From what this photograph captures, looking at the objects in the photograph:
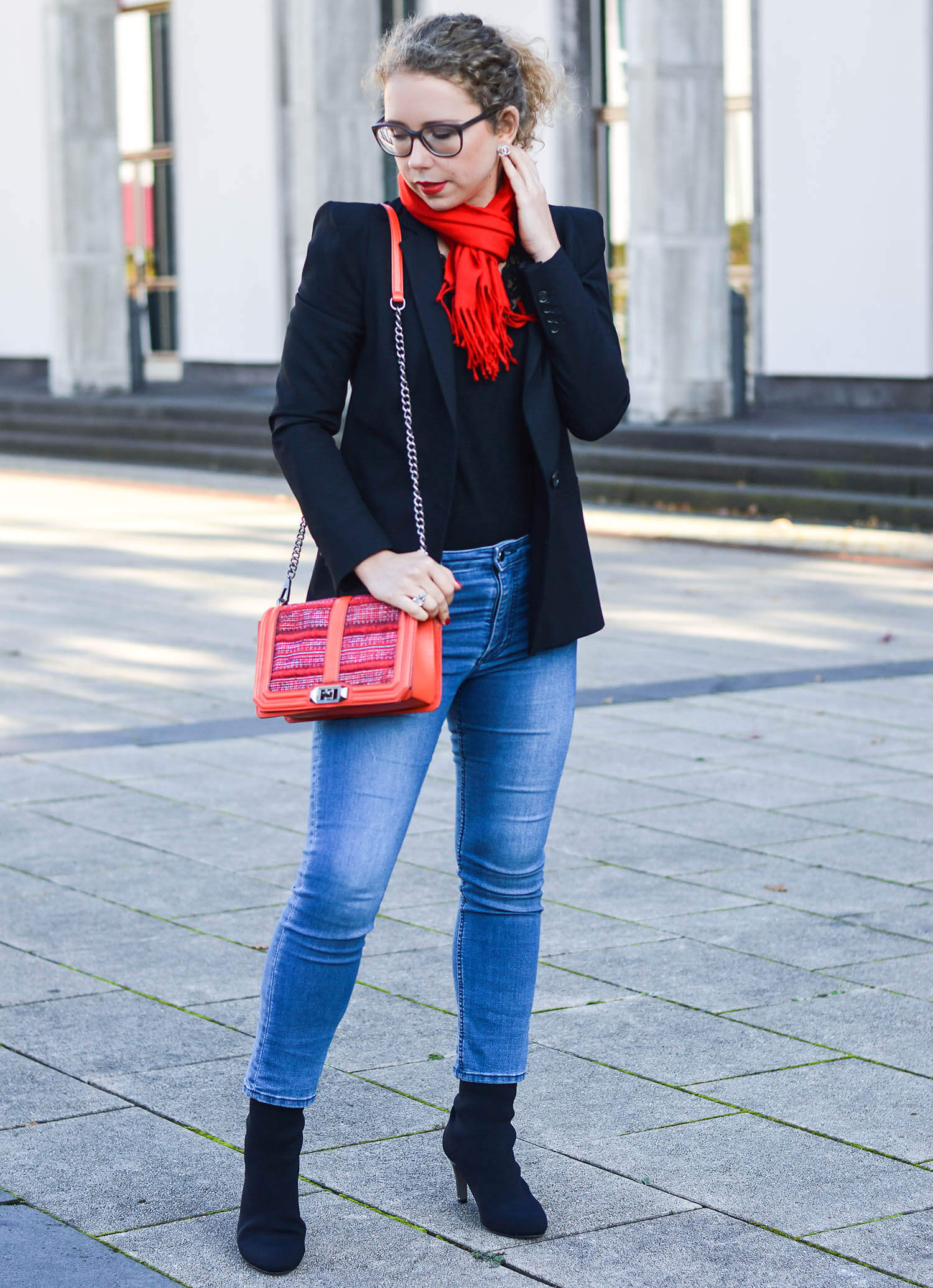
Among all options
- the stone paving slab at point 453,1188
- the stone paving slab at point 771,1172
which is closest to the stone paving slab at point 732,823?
the stone paving slab at point 771,1172

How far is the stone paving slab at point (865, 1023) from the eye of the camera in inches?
162

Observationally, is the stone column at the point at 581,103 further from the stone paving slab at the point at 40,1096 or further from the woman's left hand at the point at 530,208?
the woman's left hand at the point at 530,208

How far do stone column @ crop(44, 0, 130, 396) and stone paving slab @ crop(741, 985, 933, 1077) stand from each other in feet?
68.5

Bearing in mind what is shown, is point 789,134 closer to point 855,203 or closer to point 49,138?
point 855,203

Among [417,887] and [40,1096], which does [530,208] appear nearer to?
[40,1096]

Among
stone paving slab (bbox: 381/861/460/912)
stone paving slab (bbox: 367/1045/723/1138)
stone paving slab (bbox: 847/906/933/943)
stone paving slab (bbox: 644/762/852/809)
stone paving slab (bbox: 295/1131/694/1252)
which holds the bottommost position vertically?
stone paving slab (bbox: 847/906/933/943)

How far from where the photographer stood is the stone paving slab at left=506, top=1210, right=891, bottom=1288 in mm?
3074

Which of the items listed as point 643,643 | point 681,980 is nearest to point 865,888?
point 681,980

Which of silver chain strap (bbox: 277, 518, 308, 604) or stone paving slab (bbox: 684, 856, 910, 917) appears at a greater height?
silver chain strap (bbox: 277, 518, 308, 604)

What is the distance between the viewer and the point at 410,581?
3.01 metres

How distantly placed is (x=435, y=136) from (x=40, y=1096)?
2001mm

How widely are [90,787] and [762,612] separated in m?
4.83

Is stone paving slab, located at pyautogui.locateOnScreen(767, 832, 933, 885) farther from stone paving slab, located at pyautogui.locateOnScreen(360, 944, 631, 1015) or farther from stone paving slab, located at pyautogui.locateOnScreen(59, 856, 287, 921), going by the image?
stone paving slab, located at pyautogui.locateOnScreen(59, 856, 287, 921)

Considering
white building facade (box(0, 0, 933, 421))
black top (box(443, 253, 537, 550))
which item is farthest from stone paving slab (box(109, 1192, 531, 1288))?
white building facade (box(0, 0, 933, 421))
